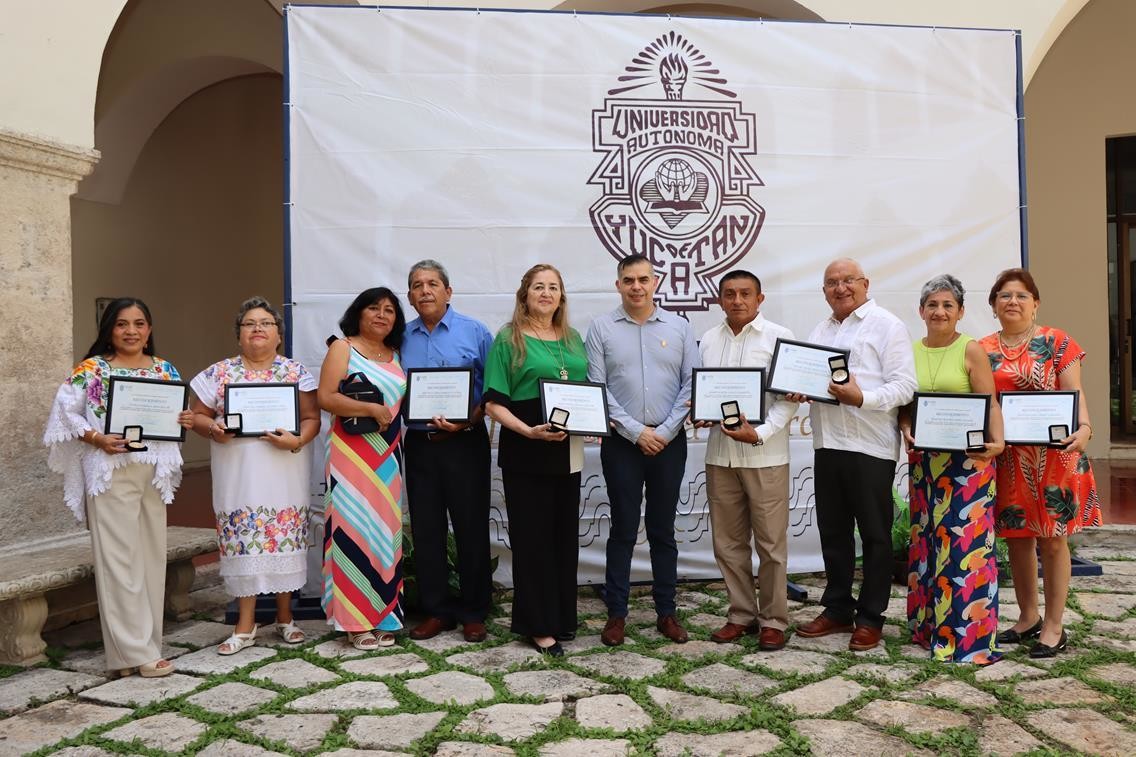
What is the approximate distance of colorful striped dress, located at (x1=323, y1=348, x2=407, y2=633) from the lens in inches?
157

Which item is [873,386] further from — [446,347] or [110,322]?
[110,322]

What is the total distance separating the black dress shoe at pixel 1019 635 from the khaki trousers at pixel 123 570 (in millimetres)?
3610

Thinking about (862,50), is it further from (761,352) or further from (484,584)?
(484,584)

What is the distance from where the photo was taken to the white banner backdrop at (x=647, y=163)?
4.80 m

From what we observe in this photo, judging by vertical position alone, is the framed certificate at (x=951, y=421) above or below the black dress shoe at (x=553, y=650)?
above

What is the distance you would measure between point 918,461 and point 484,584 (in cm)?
203

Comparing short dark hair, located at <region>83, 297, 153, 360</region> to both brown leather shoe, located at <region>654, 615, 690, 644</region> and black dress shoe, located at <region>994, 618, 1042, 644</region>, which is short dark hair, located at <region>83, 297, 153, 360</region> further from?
black dress shoe, located at <region>994, 618, 1042, 644</region>

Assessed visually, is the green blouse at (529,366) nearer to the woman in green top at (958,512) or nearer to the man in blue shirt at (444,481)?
the man in blue shirt at (444,481)

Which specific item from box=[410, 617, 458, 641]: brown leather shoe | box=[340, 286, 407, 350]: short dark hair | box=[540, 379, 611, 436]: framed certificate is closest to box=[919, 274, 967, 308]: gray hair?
box=[540, 379, 611, 436]: framed certificate

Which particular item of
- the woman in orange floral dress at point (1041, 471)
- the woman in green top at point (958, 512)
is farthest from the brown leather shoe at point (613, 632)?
the woman in orange floral dress at point (1041, 471)

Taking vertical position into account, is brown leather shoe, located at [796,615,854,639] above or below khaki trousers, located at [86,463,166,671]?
below

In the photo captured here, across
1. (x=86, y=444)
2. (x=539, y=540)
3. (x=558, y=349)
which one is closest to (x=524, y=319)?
(x=558, y=349)

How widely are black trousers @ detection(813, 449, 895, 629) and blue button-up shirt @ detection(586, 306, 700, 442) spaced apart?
682mm

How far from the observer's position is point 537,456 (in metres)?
3.84
